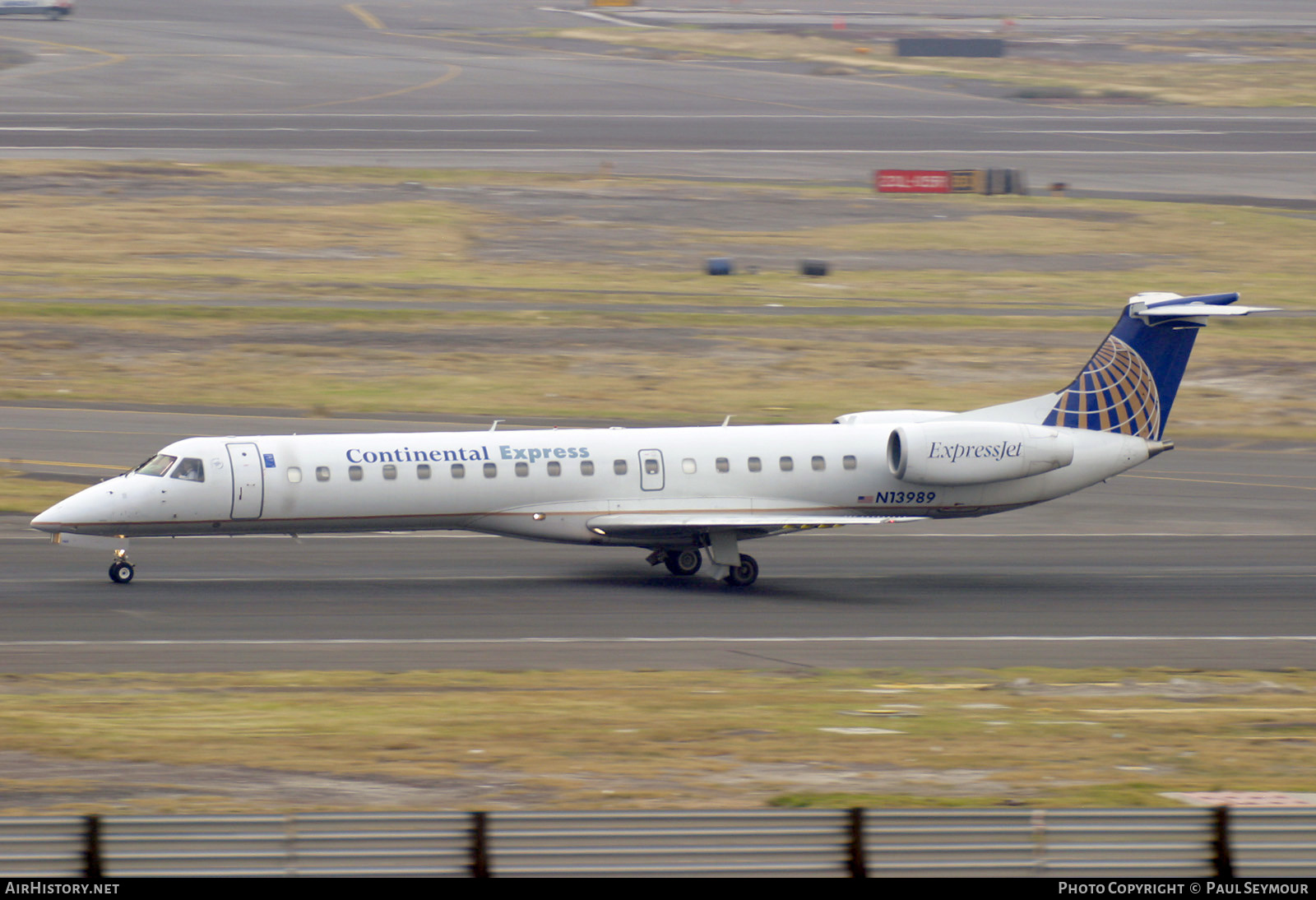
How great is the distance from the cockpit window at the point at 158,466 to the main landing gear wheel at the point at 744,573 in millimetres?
11573

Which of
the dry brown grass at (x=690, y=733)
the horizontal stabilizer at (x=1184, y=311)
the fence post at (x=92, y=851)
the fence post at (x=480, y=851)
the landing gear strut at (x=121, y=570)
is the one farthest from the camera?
the horizontal stabilizer at (x=1184, y=311)

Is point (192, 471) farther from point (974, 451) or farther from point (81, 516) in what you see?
point (974, 451)

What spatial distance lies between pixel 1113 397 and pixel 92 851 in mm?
27956

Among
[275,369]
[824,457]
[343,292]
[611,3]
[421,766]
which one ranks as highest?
[611,3]

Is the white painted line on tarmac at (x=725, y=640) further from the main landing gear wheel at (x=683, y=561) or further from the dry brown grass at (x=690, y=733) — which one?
the main landing gear wheel at (x=683, y=561)

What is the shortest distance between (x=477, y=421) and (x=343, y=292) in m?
17.7

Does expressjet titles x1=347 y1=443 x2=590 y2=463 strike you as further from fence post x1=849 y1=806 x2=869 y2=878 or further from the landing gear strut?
fence post x1=849 y1=806 x2=869 y2=878

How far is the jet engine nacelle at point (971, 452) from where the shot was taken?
35.2m

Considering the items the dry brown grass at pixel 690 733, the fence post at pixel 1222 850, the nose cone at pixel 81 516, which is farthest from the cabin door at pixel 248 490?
the fence post at pixel 1222 850

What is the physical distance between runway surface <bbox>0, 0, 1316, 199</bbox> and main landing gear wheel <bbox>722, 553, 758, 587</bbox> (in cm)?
5529

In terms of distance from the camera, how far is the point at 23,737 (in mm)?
22641

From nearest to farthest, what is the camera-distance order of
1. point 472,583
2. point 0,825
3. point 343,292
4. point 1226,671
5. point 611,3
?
point 0,825, point 1226,671, point 472,583, point 343,292, point 611,3

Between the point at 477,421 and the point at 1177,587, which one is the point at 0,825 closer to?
the point at 1177,587

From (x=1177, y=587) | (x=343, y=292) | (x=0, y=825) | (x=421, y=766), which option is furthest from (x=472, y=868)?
(x=343, y=292)
